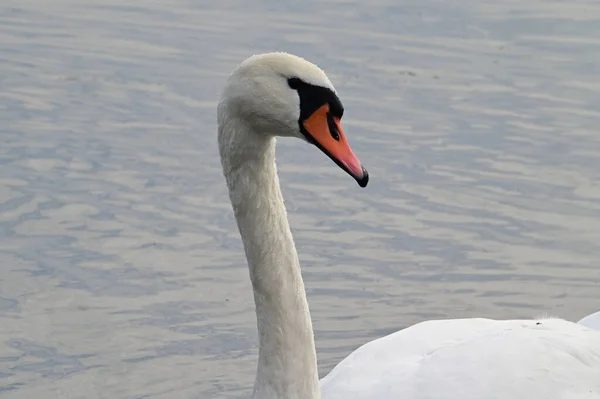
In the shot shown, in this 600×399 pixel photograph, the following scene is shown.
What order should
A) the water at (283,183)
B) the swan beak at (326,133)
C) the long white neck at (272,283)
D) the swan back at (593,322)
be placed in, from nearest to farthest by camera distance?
the swan beak at (326,133) → the long white neck at (272,283) → the swan back at (593,322) → the water at (283,183)

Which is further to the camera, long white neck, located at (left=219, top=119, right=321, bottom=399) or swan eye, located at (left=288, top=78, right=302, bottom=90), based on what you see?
A: long white neck, located at (left=219, top=119, right=321, bottom=399)

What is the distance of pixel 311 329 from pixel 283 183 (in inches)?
159

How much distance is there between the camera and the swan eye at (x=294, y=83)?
4160 mm

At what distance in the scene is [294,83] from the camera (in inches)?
164

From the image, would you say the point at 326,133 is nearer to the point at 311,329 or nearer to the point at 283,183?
the point at 311,329

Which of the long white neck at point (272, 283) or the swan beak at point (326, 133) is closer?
the swan beak at point (326, 133)

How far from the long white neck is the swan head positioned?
200mm

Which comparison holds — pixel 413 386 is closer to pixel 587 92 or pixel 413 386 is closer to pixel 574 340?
pixel 574 340

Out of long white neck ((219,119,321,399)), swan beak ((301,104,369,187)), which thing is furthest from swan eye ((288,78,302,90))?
long white neck ((219,119,321,399))

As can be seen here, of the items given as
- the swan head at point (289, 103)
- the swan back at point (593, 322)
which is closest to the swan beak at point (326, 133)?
the swan head at point (289, 103)

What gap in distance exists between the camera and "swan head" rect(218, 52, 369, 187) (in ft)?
13.5

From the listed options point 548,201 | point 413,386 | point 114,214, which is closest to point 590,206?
point 548,201

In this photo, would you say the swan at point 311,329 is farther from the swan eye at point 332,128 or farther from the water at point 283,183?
the water at point 283,183

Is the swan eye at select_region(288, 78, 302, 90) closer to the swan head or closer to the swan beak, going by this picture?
the swan head
